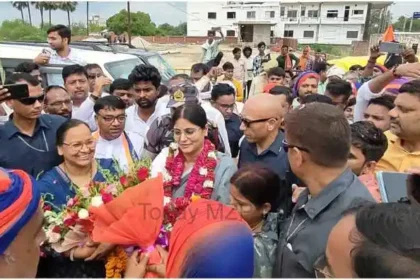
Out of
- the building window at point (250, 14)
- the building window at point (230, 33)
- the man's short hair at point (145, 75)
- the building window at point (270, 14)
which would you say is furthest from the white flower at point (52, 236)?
the building window at point (230, 33)

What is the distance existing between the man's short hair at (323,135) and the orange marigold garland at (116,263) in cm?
87

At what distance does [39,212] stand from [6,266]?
0.60 ft

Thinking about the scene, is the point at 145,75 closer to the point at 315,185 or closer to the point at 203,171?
the point at 203,171

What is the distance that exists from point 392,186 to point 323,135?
0.40 m

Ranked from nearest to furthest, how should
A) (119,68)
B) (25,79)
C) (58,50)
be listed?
1. (25,79)
2. (58,50)
3. (119,68)

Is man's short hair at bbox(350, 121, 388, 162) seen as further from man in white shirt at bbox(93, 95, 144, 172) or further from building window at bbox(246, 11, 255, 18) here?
building window at bbox(246, 11, 255, 18)

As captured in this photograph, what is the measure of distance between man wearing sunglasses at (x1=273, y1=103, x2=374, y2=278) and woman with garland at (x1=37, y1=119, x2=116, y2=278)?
789 mm

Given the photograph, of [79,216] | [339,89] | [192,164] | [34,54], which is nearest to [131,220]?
[79,216]

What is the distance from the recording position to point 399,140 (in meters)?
2.47

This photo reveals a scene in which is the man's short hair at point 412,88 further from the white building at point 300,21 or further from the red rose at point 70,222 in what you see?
the white building at point 300,21

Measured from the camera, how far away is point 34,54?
6547 mm

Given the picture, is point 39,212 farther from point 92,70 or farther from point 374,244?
point 92,70

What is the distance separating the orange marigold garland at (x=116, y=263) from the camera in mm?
1728

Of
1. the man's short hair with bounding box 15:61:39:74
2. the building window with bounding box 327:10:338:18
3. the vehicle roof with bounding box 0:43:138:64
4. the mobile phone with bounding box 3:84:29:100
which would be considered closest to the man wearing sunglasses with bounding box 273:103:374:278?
the mobile phone with bounding box 3:84:29:100
